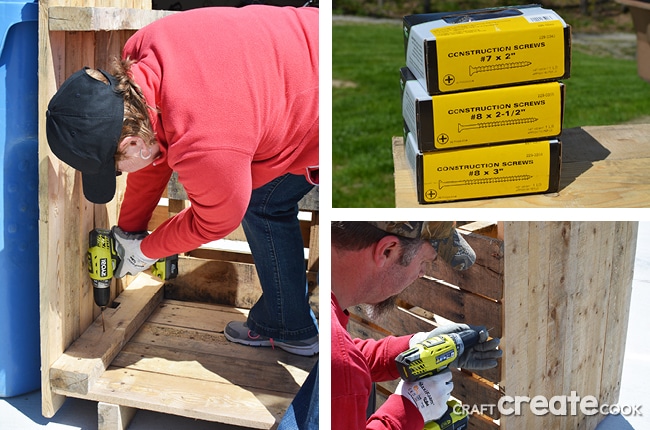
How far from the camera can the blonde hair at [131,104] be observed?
1864mm

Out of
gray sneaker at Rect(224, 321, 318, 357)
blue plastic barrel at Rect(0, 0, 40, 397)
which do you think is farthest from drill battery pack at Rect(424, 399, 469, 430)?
blue plastic barrel at Rect(0, 0, 40, 397)

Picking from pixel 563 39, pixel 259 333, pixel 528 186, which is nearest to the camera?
pixel 563 39

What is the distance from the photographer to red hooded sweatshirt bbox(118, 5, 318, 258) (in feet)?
5.98

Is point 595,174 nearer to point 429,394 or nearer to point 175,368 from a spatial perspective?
point 429,394

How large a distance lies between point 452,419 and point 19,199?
1.39m

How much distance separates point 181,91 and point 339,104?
12.8 ft

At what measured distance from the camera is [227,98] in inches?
71.9

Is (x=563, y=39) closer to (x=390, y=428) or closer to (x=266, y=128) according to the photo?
(x=266, y=128)

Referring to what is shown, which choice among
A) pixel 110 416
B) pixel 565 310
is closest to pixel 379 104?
pixel 110 416

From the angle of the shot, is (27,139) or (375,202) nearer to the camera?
(27,139)

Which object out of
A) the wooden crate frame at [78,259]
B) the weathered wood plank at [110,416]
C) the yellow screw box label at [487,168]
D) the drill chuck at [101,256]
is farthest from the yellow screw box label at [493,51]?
the weathered wood plank at [110,416]

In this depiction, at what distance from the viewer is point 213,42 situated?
1874mm

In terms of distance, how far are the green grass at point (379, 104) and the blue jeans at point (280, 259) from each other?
6.15ft

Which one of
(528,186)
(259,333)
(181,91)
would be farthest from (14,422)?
(528,186)
